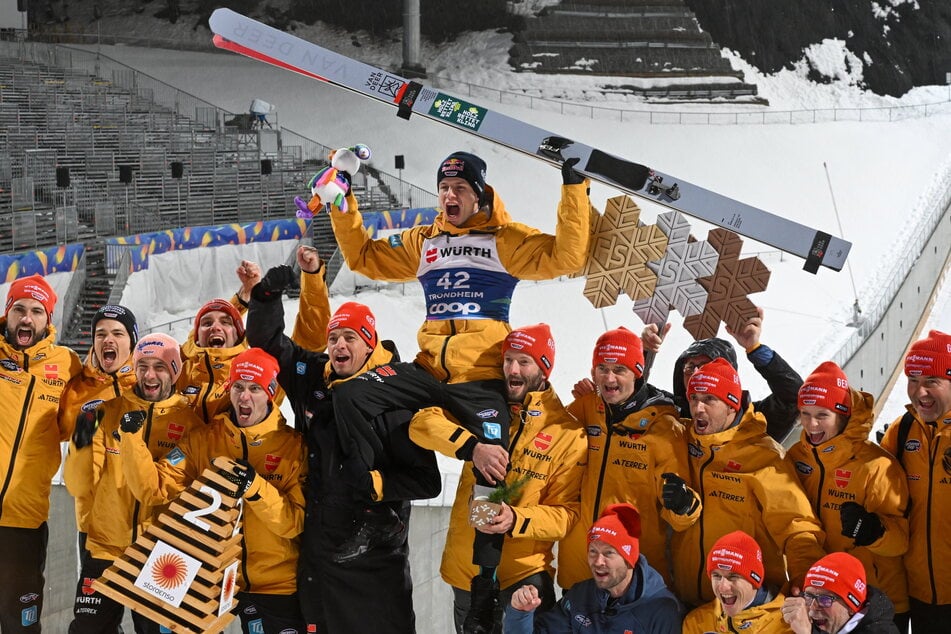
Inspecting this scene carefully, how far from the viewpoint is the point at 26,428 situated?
14.2 ft

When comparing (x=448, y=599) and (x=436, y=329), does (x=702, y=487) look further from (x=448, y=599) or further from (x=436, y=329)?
(x=448, y=599)

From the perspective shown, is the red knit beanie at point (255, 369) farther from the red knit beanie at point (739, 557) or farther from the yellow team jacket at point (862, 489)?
the yellow team jacket at point (862, 489)

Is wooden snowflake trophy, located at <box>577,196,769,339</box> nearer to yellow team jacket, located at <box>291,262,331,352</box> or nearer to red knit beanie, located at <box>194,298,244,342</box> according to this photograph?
yellow team jacket, located at <box>291,262,331,352</box>

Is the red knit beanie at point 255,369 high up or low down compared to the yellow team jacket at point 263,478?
up

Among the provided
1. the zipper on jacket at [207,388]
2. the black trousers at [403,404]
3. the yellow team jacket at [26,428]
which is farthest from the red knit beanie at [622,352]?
the yellow team jacket at [26,428]

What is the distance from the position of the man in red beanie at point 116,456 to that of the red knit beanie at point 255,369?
11.4 inches

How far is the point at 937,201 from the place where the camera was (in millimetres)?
23094

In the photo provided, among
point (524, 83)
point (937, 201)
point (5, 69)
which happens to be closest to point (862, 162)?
point (937, 201)

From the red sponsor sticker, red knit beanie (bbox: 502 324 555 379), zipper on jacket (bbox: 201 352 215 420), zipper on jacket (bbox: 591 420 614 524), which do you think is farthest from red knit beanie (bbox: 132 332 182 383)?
zipper on jacket (bbox: 591 420 614 524)

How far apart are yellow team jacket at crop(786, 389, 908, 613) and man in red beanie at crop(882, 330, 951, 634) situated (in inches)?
1.9

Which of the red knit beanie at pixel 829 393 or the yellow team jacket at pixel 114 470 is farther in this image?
the yellow team jacket at pixel 114 470

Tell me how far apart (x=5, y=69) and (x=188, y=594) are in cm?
1775

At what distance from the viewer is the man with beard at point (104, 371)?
4.35 metres

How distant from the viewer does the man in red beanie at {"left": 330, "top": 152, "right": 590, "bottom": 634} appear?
3.95 m
